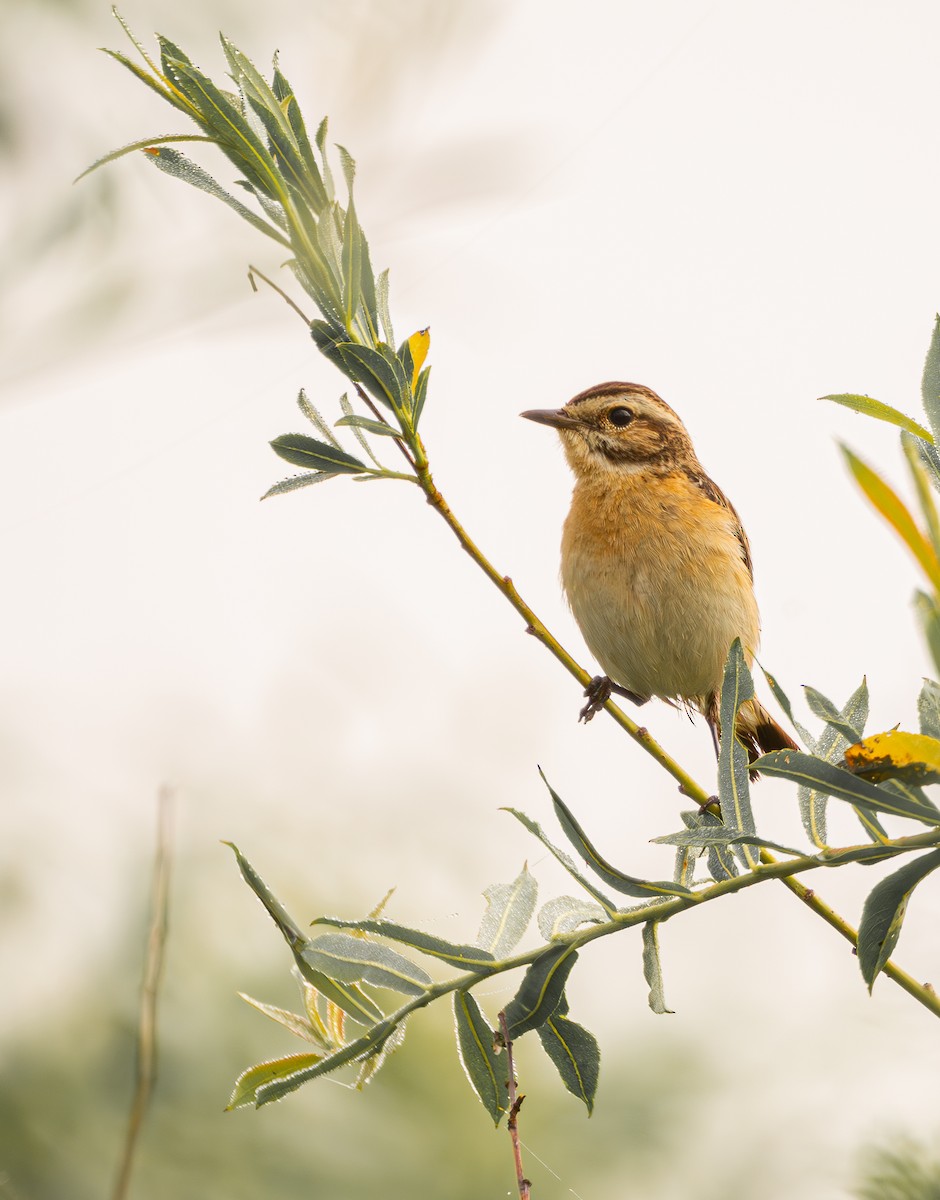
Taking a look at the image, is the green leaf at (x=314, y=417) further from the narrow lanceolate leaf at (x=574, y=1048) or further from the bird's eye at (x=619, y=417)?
the bird's eye at (x=619, y=417)

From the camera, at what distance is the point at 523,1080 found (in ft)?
9.39

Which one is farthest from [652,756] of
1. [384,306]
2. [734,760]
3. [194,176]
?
[194,176]

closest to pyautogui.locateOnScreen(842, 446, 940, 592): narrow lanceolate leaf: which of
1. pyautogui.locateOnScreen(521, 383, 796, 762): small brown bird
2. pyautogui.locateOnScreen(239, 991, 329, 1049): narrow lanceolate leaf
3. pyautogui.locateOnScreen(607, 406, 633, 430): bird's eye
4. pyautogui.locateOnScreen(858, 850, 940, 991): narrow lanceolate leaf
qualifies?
pyautogui.locateOnScreen(858, 850, 940, 991): narrow lanceolate leaf

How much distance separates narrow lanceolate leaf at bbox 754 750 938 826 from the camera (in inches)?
36.4

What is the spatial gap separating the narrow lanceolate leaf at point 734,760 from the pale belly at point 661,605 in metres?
2.02

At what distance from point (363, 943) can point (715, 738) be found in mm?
2156

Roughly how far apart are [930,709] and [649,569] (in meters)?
2.24

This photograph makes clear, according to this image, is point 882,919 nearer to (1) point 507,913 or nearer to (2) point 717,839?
(2) point 717,839

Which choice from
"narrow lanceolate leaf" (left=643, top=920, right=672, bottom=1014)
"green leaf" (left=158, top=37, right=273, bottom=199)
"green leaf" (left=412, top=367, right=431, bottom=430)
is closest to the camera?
"narrow lanceolate leaf" (left=643, top=920, right=672, bottom=1014)

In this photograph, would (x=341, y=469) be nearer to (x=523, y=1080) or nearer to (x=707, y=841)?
(x=707, y=841)

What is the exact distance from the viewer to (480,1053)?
1.07 meters

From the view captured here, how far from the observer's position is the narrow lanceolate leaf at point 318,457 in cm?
142

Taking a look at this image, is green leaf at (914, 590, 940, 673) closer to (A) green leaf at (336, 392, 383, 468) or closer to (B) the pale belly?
(A) green leaf at (336, 392, 383, 468)

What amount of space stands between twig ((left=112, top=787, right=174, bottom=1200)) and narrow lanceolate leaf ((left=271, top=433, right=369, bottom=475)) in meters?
0.55
